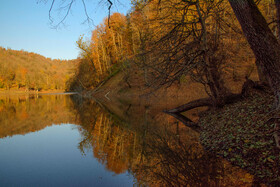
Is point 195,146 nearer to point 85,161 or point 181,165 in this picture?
point 181,165

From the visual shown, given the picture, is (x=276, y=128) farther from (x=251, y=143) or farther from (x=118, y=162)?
(x=118, y=162)

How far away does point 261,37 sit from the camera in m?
4.26

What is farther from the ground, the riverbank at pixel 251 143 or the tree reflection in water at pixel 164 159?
the riverbank at pixel 251 143

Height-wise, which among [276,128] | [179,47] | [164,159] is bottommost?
[164,159]

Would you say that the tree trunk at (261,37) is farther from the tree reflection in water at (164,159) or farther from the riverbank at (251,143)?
the tree reflection in water at (164,159)

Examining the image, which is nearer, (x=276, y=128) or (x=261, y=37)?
(x=276, y=128)

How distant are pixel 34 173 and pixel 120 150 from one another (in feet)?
7.56

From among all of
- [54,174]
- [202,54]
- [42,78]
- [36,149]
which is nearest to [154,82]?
[202,54]

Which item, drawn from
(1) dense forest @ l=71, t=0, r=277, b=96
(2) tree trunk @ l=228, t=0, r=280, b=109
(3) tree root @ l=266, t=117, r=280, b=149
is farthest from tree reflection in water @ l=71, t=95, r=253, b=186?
(2) tree trunk @ l=228, t=0, r=280, b=109

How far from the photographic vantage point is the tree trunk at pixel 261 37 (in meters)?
4.24

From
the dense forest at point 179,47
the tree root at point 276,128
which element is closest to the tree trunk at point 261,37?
the tree root at point 276,128

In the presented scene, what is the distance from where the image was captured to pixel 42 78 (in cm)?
8906

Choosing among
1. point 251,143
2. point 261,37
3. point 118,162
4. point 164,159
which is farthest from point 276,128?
Answer: point 118,162

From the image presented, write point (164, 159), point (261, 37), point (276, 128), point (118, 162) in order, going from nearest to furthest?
point (276, 128) → point (261, 37) → point (164, 159) → point (118, 162)
